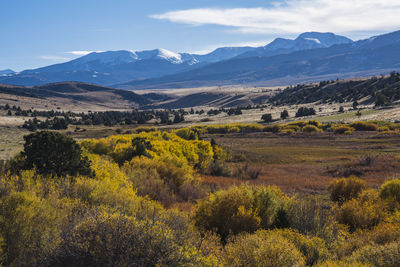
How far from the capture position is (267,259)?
17.3ft

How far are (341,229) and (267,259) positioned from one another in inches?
154

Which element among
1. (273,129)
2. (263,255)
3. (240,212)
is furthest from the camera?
(273,129)

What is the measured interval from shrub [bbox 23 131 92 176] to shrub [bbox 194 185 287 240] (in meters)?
4.84

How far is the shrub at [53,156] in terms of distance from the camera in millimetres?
10664

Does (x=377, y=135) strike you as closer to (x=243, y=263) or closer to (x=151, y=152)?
(x=151, y=152)

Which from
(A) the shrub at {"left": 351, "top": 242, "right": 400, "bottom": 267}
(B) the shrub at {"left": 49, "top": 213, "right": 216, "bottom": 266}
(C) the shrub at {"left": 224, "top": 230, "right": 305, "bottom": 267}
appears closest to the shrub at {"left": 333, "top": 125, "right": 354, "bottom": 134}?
(A) the shrub at {"left": 351, "top": 242, "right": 400, "bottom": 267}

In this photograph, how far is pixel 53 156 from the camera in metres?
10.8

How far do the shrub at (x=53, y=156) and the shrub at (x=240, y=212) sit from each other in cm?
484

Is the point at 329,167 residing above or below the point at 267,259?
below

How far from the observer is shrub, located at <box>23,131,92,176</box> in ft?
35.0

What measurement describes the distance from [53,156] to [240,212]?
6.94 meters

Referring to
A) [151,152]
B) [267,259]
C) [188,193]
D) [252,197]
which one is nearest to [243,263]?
[267,259]

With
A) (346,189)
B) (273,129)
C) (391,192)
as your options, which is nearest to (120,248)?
(391,192)

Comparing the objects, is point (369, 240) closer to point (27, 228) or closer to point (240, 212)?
point (240, 212)
